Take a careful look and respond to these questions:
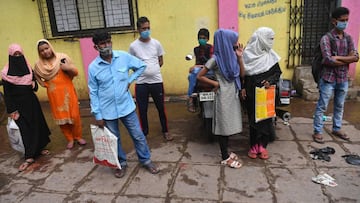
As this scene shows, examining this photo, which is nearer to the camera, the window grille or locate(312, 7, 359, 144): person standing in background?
locate(312, 7, 359, 144): person standing in background

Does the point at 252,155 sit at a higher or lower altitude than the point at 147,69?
lower

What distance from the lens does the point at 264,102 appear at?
10.9ft

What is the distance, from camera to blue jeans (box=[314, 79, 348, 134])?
3775 mm

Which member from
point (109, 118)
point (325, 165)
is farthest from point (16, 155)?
point (325, 165)

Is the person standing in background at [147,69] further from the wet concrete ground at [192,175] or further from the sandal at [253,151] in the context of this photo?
the sandal at [253,151]

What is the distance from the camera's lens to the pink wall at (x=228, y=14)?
5.83 meters

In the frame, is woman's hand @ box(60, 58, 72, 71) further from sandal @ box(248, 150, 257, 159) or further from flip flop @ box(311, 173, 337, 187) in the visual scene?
flip flop @ box(311, 173, 337, 187)

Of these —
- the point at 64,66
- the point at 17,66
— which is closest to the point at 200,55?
the point at 64,66

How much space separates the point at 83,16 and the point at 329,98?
5.33 m

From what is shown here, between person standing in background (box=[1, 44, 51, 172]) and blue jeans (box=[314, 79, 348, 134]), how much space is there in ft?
12.8

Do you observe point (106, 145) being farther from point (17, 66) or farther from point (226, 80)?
point (17, 66)

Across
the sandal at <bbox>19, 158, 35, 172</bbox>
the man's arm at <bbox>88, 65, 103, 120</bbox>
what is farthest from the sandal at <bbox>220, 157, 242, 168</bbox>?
the sandal at <bbox>19, 158, 35, 172</bbox>

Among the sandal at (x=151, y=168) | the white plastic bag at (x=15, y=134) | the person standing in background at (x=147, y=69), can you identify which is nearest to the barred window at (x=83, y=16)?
the person standing in background at (x=147, y=69)

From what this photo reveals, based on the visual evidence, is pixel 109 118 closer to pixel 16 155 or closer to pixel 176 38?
pixel 16 155
